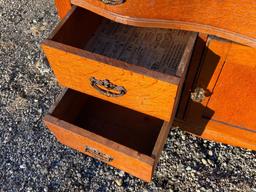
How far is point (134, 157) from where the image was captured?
2.88 ft

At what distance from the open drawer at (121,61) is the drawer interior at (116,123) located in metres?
0.25

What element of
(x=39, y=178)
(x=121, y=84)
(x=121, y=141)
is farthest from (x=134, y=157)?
(x=39, y=178)

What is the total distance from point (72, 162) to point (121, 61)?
666 millimetres

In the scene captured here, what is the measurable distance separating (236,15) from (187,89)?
14.5 inches

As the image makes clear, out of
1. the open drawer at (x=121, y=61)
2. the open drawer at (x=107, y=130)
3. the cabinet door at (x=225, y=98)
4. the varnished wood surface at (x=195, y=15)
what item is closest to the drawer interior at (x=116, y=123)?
the open drawer at (x=107, y=130)

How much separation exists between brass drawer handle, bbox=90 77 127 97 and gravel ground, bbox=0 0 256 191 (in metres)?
0.48

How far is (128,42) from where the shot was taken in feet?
3.36

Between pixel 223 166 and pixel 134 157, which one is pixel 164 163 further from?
pixel 134 157

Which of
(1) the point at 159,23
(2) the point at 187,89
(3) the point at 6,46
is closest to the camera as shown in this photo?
(1) the point at 159,23

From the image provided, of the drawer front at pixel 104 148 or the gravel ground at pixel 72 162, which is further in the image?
the gravel ground at pixel 72 162

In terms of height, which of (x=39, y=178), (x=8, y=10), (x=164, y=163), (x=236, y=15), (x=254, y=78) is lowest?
(x=39, y=178)

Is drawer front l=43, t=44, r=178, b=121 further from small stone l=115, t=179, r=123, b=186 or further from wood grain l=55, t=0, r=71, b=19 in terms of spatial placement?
small stone l=115, t=179, r=123, b=186

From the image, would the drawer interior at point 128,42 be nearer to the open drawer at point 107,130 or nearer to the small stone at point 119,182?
the open drawer at point 107,130

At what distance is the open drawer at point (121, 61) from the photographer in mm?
771
